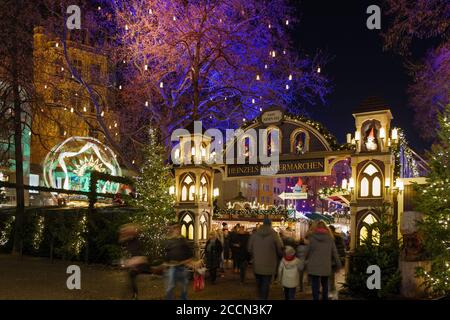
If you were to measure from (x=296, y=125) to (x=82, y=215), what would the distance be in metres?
8.82

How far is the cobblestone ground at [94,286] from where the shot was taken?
11859 mm

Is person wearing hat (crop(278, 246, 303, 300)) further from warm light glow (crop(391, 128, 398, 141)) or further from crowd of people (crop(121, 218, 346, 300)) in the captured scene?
warm light glow (crop(391, 128, 398, 141))

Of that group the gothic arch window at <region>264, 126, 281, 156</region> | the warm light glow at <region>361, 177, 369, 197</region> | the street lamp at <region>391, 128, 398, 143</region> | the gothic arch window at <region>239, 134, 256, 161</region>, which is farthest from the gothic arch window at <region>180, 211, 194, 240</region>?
the street lamp at <region>391, 128, 398, 143</region>

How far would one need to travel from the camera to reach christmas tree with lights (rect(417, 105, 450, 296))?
1098 cm

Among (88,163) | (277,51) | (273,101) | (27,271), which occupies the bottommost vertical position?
(27,271)

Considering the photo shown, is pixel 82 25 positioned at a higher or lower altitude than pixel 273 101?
higher

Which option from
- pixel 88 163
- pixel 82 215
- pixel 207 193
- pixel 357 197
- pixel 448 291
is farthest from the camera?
pixel 88 163

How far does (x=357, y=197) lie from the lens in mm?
13727

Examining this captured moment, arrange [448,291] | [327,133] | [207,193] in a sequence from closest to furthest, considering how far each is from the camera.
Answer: [448,291]
[327,133]
[207,193]

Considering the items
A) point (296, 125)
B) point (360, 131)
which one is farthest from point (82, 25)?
point (360, 131)

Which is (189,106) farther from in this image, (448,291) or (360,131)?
(448,291)

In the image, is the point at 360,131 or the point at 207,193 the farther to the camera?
the point at 207,193

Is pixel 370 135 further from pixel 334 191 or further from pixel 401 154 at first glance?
pixel 334 191

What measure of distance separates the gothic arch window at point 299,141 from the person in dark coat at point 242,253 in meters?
2.98
